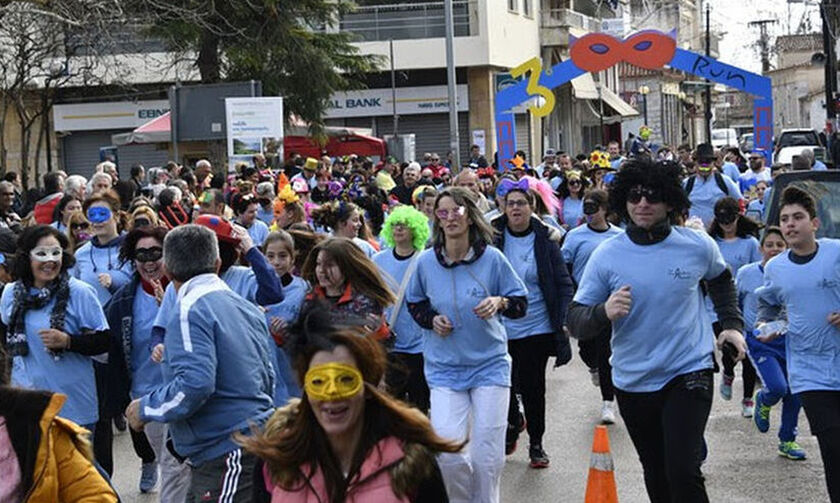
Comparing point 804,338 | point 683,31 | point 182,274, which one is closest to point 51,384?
point 182,274

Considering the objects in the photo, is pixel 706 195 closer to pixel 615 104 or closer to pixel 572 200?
pixel 572 200

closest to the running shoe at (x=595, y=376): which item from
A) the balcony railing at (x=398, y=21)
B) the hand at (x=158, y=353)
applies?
the hand at (x=158, y=353)

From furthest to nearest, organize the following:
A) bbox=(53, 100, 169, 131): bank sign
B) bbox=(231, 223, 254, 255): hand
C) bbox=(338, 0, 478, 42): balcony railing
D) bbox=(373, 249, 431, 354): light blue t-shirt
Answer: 1. bbox=(338, 0, 478, 42): balcony railing
2. bbox=(53, 100, 169, 131): bank sign
3. bbox=(373, 249, 431, 354): light blue t-shirt
4. bbox=(231, 223, 254, 255): hand

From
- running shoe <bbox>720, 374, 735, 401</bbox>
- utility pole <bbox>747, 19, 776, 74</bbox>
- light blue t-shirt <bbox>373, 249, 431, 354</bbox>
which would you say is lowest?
running shoe <bbox>720, 374, 735, 401</bbox>

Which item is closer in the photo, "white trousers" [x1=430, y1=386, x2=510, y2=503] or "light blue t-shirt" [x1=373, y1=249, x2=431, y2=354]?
"white trousers" [x1=430, y1=386, x2=510, y2=503]

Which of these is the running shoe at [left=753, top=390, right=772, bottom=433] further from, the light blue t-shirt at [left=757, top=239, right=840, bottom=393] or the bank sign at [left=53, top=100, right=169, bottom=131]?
the bank sign at [left=53, top=100, right=169, bottom=131]

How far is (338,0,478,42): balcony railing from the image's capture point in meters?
49.4

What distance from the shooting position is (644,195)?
6.94m

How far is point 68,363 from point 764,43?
109397mm

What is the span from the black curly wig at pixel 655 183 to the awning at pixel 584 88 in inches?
2003

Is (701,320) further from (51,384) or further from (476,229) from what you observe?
(51,384)

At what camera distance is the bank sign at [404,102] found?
161 feet

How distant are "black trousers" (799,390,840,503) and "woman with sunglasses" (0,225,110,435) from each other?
355 cm

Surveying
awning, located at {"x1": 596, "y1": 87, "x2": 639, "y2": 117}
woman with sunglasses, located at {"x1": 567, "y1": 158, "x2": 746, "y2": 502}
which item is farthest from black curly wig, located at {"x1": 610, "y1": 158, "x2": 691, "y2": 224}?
awning, located at {"x1": 596, "y1": 87, "x2": 639, "y2": 117}
